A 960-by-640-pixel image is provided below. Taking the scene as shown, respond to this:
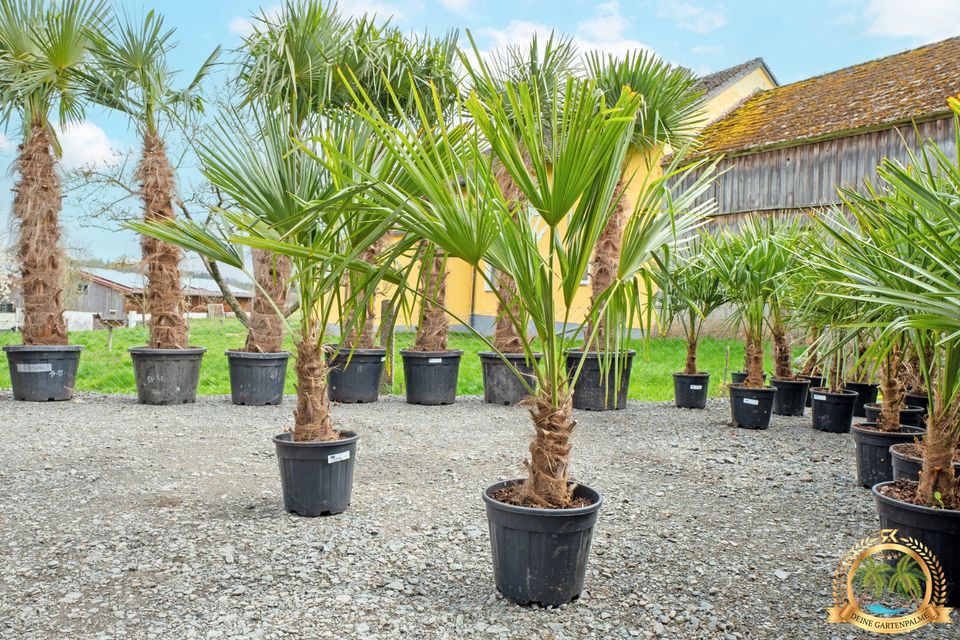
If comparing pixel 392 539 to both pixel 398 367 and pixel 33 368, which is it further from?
pixel 398 367

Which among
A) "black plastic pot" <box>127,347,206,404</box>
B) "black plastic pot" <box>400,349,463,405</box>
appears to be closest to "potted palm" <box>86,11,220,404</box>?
"black plastic pot" <box>127,347,206,404</box>

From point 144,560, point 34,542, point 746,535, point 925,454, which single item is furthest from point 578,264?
point 34,542

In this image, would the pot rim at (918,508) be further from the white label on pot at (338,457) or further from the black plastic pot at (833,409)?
the black plastic pot at (833,409)

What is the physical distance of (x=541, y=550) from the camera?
103 inches

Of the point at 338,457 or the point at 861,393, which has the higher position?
the point at 861,393

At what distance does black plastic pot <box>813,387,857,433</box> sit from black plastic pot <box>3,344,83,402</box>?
7.73 meters

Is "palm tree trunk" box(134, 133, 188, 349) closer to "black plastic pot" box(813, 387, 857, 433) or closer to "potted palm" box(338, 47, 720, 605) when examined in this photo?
"potted palm" box(338, 47, 720, 605)

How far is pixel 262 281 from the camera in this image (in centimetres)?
812

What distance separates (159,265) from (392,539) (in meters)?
5.45

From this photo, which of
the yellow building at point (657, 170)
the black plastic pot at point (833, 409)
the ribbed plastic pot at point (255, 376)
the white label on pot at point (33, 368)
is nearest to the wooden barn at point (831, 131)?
the yellow building at point (657, 170)

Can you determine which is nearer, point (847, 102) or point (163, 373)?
point (163, 373)

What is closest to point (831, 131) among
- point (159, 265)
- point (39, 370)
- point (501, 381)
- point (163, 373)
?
point (501, 381)

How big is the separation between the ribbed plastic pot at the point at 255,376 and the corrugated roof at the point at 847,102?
10.9 metres

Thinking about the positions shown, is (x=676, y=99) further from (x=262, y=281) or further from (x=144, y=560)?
(x=144, y=560)
